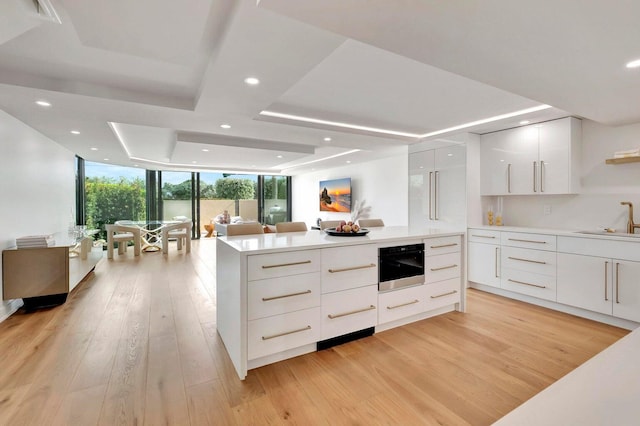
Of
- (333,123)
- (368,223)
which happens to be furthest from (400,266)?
(333,123)

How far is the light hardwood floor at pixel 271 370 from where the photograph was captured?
5.64 feet

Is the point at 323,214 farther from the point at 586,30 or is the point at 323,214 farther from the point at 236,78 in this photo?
the point at 586,30

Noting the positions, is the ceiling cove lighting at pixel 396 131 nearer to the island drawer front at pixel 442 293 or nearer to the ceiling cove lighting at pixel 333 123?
the ceiling cove lighting at pixel 333 123

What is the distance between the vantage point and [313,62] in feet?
6.61

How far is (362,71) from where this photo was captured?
2.47m

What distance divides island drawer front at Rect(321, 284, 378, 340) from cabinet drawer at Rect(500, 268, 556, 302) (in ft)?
7.20

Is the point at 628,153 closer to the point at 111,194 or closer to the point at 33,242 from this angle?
the point at 33,242

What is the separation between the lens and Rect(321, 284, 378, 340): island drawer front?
7.84 feet

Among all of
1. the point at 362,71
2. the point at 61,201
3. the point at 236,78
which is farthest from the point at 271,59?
the point at 61,201

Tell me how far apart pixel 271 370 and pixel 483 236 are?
10.8ft

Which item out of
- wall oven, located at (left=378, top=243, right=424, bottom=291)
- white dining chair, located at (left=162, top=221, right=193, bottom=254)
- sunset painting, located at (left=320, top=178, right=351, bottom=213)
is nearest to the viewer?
wall oven, located at (left=378, top=243, right=424, bottom=291)

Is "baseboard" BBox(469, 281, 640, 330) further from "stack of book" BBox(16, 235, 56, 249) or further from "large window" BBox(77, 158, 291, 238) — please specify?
"large window" BBox(77, 158, 291, 238)

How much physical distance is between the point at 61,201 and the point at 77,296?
7.29ft

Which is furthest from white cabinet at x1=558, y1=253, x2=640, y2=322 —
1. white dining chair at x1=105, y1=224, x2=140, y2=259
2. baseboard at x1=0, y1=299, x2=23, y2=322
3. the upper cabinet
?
white dining chair at x1=105, y1=224, x2=140, y2=259
